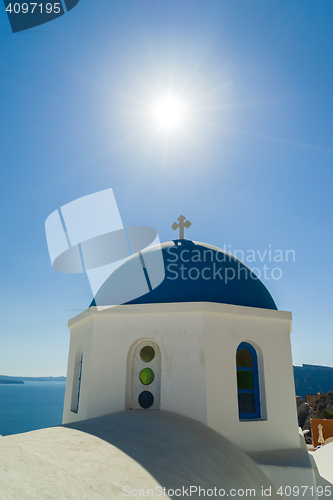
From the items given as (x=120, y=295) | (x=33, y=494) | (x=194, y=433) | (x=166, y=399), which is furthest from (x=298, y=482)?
(x=33, y=494)

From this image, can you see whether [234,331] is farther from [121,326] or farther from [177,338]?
[121,326]

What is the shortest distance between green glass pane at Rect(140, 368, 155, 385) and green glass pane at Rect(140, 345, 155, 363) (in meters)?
0.18

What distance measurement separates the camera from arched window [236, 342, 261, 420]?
6.52m

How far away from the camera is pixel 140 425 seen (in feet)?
14.7

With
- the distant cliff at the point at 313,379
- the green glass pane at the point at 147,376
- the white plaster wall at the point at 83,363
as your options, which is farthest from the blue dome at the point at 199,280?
the distant cliff at the point at 313,379

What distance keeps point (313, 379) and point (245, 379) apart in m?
81.3

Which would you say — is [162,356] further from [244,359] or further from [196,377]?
[244,359]

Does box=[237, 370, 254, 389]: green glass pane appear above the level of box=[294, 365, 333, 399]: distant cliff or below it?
above

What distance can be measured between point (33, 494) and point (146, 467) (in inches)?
60.9

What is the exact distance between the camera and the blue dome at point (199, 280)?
6680 millimetres

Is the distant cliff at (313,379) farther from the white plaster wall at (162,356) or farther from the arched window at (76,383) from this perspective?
the white plaster wall at (162,356)

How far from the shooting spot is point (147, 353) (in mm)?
6516

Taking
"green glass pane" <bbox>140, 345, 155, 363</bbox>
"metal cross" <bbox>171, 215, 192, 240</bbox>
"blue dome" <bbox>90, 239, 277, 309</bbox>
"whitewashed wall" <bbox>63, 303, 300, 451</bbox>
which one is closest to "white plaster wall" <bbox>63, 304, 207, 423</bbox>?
"whitewashed wall" <bbox>63, 303, 300, 451</bbox>

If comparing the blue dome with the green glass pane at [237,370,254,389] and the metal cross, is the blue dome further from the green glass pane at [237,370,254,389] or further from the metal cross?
the green glass pane at [237,370,254,389]
